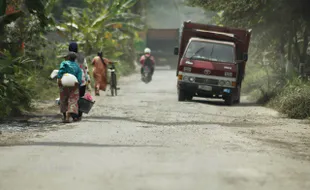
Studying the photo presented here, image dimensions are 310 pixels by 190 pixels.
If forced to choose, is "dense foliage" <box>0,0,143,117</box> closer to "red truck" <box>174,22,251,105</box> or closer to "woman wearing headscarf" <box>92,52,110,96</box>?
"woman wearing headscarf" <box>92,52,110,96</box>

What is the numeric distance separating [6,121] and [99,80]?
9471 mm

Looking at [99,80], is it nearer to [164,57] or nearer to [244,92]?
[244,92]

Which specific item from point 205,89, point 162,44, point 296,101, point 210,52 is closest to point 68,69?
point 296,101

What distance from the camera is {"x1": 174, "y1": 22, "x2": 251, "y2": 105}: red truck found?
23078 mm

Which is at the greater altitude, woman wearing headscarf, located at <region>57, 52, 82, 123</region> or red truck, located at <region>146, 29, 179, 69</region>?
red truck, located at <region>146, 29, 179, 69</region>

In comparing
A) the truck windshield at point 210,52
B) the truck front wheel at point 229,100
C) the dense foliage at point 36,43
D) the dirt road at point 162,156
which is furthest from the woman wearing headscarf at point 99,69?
the dirt road at point 162,156

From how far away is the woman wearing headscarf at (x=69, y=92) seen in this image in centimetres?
1577

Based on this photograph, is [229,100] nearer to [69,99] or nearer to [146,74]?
[69,99]

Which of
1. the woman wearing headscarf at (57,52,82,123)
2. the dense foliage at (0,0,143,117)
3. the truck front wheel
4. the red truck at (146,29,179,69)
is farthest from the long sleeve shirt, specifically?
the red truck at (146,29,179,69)

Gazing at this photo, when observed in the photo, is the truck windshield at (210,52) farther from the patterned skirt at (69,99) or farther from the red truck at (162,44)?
the red truck at (162,44)

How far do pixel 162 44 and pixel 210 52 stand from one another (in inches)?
1484

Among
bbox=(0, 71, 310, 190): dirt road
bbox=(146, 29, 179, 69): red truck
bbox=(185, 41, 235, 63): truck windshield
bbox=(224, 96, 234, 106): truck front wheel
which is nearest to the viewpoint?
bbox=(0, 71, 310, 190): dirt road

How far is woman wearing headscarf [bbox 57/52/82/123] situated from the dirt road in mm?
479

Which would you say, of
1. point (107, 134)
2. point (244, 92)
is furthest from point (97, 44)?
point (107, 134)
